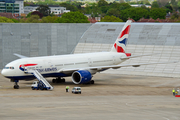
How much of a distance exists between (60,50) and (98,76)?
1643cm

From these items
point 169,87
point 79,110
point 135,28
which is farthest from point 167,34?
point 79,110

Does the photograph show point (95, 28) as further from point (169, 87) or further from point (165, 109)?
point (165, 109)

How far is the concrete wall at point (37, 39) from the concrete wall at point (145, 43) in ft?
8.66

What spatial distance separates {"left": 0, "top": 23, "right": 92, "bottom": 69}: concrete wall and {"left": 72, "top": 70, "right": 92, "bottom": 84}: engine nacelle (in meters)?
26.7

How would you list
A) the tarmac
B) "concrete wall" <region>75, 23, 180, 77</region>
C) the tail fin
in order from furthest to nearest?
"concrete wall" <region>75, 23, 180, 77</region>
the tail fin
the tarmac

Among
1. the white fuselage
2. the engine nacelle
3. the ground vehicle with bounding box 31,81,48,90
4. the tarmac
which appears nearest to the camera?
the tarmac

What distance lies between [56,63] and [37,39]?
26511mm

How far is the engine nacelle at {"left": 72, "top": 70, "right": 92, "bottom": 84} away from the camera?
55.2 metres

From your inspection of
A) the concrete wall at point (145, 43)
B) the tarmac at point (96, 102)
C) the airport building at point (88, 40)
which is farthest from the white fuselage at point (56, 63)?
the airport building at point (88, 40)

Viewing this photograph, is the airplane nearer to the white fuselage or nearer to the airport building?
the white fuselage

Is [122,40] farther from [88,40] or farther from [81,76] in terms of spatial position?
[88,40]

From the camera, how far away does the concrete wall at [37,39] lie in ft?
260

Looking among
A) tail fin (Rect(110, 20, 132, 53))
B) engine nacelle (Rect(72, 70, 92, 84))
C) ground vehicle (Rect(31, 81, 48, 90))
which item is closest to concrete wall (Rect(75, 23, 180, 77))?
tail fin (Rect(110, 20, 132, 53))

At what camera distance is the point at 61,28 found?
84.1 meters
